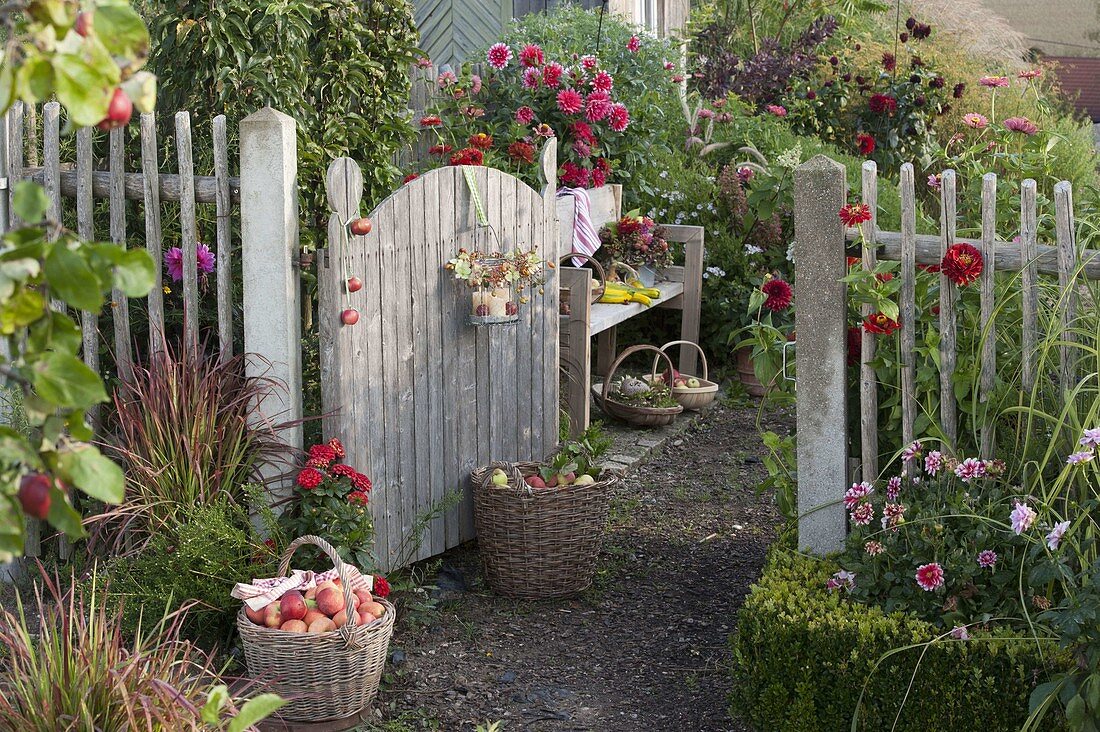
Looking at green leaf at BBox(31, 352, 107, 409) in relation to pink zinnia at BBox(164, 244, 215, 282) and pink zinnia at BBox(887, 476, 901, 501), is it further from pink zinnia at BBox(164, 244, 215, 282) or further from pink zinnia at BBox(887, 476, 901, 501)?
pink zinnia at BBox(164, 244, 215, 282)

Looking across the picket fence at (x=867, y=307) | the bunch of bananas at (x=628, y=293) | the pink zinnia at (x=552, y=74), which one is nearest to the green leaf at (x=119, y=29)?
the picket fence at (x=867, y=307)

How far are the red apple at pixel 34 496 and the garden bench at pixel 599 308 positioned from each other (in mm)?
4388

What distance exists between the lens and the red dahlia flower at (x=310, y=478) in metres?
3.92

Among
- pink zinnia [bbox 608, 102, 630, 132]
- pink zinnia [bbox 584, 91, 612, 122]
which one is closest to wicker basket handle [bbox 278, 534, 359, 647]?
pink zinnia [bbox 584, 91, 612, 122]

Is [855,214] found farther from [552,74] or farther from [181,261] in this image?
[552,74]

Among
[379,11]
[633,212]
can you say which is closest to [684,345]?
[633,212]

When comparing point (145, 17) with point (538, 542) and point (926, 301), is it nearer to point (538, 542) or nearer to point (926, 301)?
point (538, 542)

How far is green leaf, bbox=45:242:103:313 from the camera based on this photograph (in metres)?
1.28

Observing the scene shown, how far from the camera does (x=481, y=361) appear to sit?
477cm

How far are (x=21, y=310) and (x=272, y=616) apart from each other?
2.35m

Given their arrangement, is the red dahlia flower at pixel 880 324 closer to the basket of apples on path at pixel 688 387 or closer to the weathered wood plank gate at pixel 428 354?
the weathered wood plank gate at pixel 428 354

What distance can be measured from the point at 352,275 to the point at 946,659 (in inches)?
88.2

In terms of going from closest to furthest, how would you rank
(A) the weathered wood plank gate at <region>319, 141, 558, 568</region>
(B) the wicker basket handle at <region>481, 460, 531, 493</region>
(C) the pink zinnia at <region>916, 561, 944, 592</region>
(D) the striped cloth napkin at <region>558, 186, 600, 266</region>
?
(C) the pink zinnia at <region>916, 561, 944, 592</region>, (A) the weathered wood plank gate at <region>319, 141, 558, 568</region>, (B) the wicker basket handle at <region>481, 460, 531, 493</region>, (D) the striped cloth napkin at <region>558, 186, 600, 266</region>

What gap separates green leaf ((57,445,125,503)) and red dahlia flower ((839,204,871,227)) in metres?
2.72
